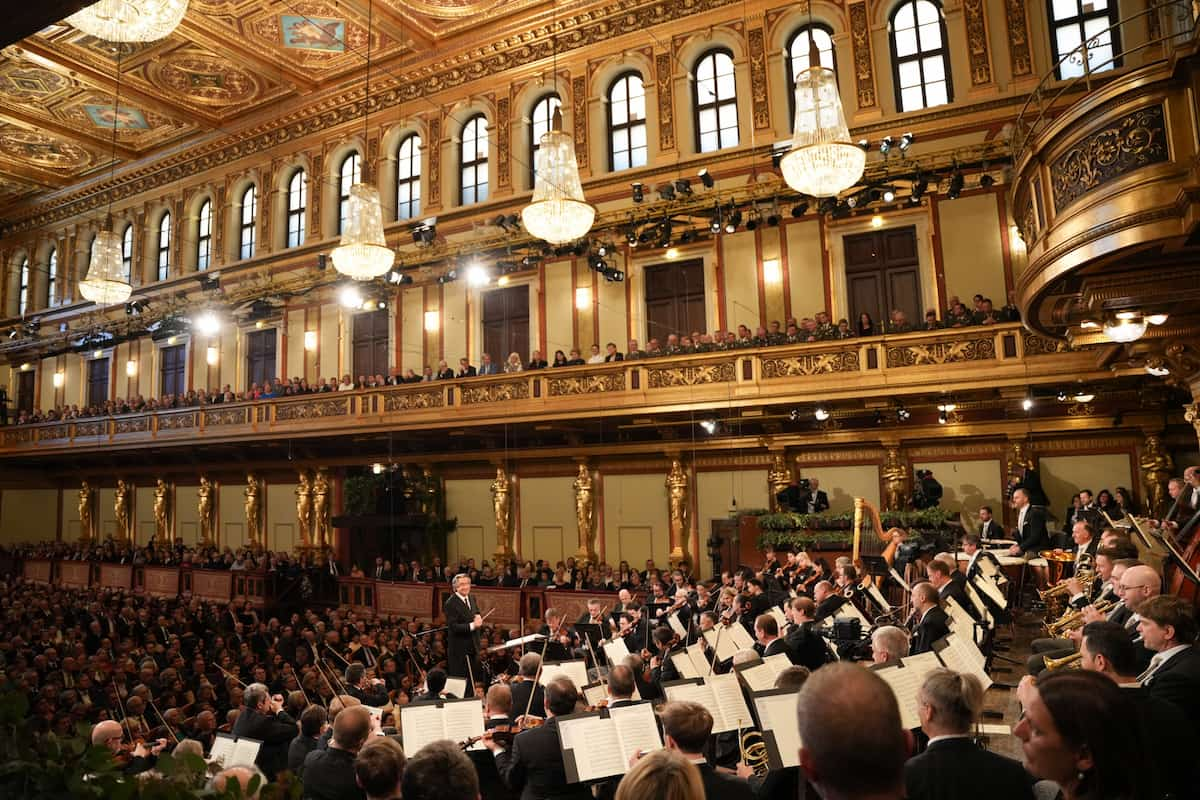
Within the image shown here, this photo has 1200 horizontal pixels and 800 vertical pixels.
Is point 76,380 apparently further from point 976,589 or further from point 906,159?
point 976,589

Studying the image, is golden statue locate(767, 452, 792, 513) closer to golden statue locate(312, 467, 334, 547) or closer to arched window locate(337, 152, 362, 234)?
golden statue locate(312, 467, 334, 547)

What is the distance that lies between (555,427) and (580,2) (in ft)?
34.2

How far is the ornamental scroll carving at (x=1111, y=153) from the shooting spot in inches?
230

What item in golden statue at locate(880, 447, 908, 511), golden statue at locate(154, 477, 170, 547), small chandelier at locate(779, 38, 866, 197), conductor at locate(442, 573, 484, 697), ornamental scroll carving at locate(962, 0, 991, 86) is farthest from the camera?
golden statue at locate(154, 477, 170, 547)

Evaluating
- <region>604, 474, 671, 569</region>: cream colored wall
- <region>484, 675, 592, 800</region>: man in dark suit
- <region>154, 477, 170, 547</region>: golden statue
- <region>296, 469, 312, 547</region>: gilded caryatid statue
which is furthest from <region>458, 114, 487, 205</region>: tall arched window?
<region>484, 675, 592, 800</region>: man in dark suit

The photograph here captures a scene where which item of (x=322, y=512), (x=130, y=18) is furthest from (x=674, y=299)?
(x=130, y=18)

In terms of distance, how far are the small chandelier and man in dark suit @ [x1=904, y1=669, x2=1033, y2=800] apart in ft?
19.7

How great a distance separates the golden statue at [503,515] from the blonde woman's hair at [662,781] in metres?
17.0

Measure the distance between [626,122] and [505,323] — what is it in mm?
5873

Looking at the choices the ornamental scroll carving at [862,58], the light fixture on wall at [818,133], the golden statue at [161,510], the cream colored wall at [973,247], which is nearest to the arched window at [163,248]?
the golden statue at [161,510]

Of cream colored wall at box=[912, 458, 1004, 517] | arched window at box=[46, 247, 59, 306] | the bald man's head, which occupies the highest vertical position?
arched window at box=[46, 247, 59, 306]

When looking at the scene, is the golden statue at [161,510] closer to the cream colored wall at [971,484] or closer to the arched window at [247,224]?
the arched window at [247,224]

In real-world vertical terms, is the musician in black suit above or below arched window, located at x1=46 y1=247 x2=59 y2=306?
below

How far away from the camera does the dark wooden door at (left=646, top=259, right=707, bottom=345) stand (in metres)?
18.3
